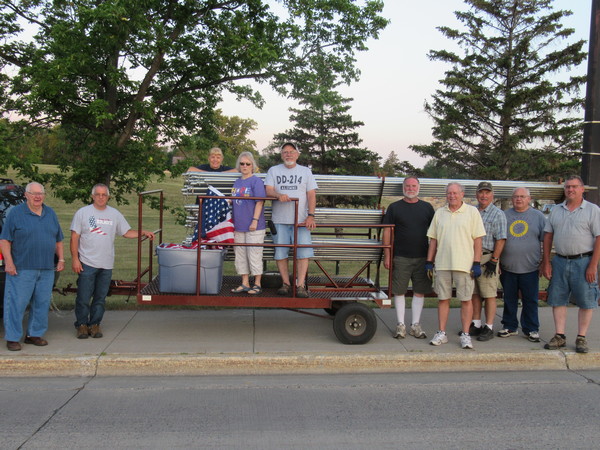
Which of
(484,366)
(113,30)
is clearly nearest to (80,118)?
(113,30)

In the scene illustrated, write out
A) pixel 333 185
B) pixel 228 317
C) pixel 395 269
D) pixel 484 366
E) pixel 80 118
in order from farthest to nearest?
pixel 80 118 → pixel 228 317 → pixel 333 185 → pixel 395 269 → pixel 484 366

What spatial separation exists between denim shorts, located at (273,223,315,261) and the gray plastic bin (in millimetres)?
792

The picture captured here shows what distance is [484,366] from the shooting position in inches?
242

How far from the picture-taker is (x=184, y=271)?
607cm

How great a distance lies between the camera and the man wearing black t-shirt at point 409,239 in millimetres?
6496

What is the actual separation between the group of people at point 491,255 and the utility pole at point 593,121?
2.25 meters

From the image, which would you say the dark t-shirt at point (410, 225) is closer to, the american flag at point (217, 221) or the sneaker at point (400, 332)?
the sneaker at point (400, 332)

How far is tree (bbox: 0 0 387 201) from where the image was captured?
820cm

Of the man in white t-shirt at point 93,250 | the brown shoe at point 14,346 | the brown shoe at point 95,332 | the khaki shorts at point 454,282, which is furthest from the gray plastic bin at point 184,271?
the khaki shorts at point 454,282

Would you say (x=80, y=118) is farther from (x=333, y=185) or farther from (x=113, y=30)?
(x=333, y=185)

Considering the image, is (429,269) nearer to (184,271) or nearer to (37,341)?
(184,271)

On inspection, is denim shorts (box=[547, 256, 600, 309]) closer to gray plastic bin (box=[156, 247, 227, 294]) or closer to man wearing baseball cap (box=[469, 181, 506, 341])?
man wearing baseball cap (box=[469, 181, 506, 341])

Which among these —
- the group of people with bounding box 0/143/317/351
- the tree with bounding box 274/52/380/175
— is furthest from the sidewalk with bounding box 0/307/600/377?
the tree with bounding box 274/52/380/175

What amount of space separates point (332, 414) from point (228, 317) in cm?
339
